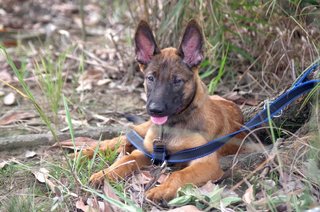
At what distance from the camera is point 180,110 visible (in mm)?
5051

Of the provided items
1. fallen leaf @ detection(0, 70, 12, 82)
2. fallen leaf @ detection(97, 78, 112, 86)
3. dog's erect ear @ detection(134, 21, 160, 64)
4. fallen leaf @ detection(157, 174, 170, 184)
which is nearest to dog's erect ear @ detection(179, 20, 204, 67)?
dog's erect ear @ detection(134, 21, 160, 64)

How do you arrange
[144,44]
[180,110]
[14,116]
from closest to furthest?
[180,110]
[144,44]
[14,116]

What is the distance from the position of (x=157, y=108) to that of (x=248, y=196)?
3.48 feet

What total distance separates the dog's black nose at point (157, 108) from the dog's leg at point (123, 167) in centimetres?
44

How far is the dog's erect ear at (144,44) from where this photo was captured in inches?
207

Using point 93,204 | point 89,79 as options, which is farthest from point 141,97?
point 93,204

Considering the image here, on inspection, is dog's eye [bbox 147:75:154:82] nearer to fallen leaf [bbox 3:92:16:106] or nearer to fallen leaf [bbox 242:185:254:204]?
fallen leaf [bbox 242:185:254:204]

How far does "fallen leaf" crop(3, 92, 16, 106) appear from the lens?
7.08 m

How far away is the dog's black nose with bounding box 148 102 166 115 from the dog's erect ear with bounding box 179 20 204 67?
1.78ft

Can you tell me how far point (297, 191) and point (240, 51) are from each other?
3.09 metres

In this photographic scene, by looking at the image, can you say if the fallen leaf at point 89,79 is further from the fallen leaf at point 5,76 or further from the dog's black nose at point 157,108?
the dog's black nose at point 157,108

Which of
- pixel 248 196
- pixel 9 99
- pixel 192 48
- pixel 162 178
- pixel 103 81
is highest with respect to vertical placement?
pixel 192 48

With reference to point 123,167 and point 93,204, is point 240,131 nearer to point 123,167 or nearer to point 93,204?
point 123,167

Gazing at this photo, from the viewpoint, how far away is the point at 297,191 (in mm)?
4168
